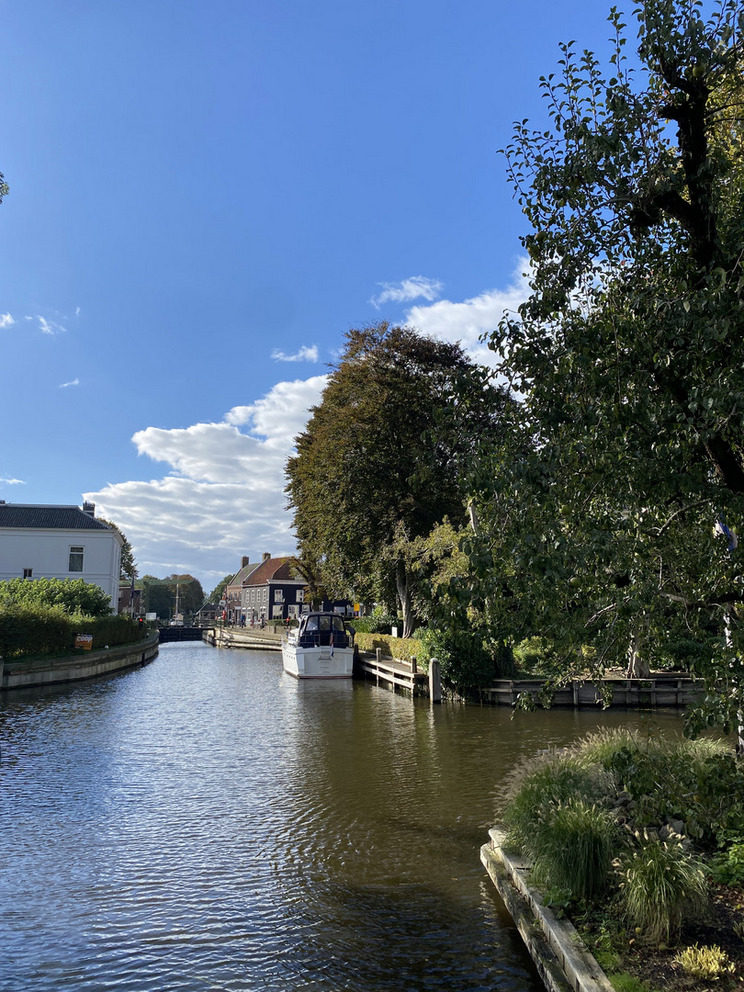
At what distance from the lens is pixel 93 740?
19.0 m

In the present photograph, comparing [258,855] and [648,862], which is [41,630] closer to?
[258,855]

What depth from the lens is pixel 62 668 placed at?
32.0 metres

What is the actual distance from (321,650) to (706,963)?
32.0 metres

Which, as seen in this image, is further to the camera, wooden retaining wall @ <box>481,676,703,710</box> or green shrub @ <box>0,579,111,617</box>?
green shrub @ <box>0,579,111,617</box>

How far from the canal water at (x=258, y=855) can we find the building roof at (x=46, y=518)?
38.2 m

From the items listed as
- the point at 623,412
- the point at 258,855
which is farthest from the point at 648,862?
the point at 258,855

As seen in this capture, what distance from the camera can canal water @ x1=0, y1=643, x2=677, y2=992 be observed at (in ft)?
22.7

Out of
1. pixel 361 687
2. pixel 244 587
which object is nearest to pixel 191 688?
pixel 361 687

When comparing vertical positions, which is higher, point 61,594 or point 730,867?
point 61,594

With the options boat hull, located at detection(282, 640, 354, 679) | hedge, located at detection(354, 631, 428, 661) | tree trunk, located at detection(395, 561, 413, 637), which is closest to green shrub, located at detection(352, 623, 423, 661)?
hedge, located at detection(354, 631, 428, 661)

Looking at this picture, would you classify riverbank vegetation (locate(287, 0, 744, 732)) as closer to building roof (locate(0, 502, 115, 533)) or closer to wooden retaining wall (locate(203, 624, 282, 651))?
building roof (locate(0, 502, 115, 533))

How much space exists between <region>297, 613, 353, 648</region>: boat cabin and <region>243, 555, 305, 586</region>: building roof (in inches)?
2256

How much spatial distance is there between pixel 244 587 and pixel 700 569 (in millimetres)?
111086

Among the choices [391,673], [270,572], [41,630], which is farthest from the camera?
[270,572]
